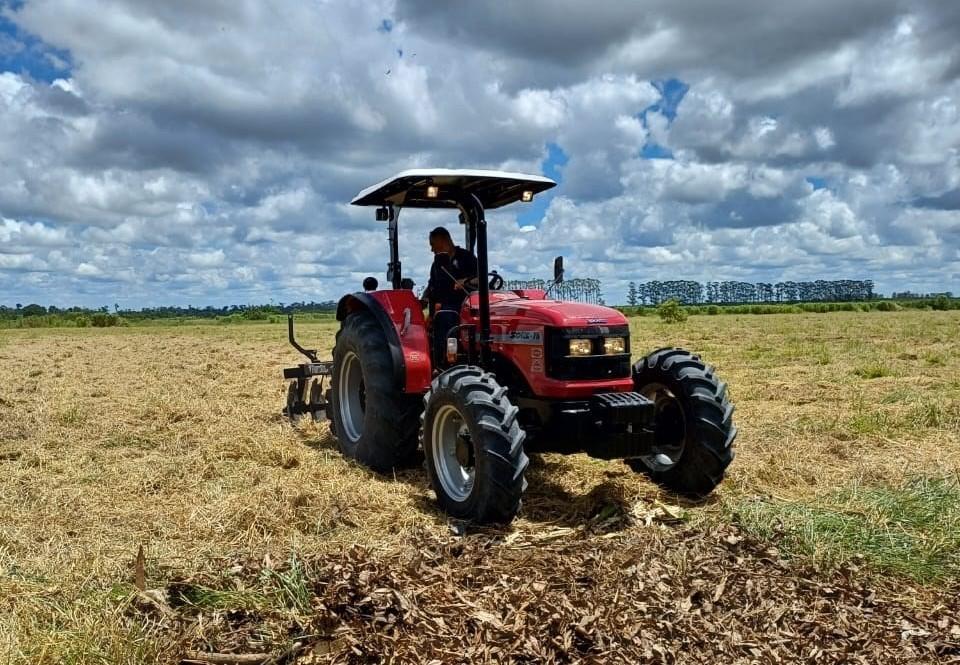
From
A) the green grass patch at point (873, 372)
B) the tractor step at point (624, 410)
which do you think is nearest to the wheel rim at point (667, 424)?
the tractor step at point (624, 410)

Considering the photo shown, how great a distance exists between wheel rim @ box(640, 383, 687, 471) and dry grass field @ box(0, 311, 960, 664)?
36 cm

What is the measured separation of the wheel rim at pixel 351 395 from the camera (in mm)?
7836

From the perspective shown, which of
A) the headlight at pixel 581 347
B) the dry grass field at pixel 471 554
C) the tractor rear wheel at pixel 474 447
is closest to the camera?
the dry grass field at pixel 471 554

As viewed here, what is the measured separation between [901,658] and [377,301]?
5.04m

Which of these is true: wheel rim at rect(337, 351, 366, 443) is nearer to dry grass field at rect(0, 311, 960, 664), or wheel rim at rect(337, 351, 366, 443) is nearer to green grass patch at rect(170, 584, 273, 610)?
dry grass field at rect(0, 311, 960, 664)

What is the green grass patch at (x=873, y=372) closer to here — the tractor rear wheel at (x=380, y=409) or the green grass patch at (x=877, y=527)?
the green grass patch at (x=877, y=527)

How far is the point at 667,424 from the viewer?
6.22 metres

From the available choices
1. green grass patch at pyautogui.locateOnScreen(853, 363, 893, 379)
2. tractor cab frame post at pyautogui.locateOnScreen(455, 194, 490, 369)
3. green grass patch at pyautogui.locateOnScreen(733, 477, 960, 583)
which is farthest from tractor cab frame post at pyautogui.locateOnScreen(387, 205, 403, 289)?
green grass patch at pyautogui.locateOnScreen(853, 363, 893, 379)

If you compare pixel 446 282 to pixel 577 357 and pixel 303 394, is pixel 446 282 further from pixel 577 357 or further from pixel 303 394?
pixel 303 394

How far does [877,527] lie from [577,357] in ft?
7.02

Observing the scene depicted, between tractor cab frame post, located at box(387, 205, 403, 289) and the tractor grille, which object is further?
tractor cab frame post, located at box(387, 205, 403, 289)

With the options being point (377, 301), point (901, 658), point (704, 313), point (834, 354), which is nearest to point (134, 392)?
point (377, 301)

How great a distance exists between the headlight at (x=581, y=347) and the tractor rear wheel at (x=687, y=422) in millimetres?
744

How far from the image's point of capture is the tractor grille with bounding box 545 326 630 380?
5691mm
